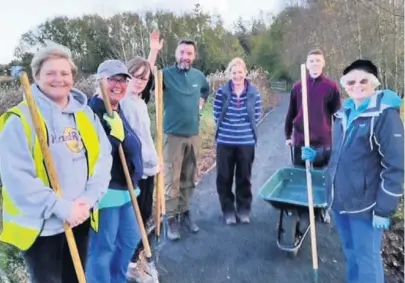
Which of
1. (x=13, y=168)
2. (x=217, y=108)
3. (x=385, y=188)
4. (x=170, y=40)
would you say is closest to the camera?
(x=13, y=168)

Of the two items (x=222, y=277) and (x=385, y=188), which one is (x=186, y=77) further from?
(x=385, y=188)

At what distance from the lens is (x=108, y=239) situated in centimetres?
285

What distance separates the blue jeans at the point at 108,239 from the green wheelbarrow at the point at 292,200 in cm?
115

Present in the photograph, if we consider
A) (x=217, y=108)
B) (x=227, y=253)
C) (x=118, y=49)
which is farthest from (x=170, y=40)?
(x=227, y=253)

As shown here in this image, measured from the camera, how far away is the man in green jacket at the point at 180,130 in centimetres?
430

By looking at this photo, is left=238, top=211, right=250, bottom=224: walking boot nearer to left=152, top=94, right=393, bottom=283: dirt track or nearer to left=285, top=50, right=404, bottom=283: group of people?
left=152, top=94, right=393, bottom=283: dirt track

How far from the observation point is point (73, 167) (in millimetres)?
2277

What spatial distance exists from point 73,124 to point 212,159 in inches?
224

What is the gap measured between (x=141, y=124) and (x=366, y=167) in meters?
1.61

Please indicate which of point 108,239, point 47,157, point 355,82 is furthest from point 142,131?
point 355,82

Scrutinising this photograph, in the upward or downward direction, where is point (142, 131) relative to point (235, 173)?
upward

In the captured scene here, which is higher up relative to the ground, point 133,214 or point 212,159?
point 133,214

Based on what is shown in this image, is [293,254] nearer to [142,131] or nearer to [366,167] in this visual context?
[366,167]

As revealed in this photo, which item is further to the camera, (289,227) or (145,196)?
(289,227)
